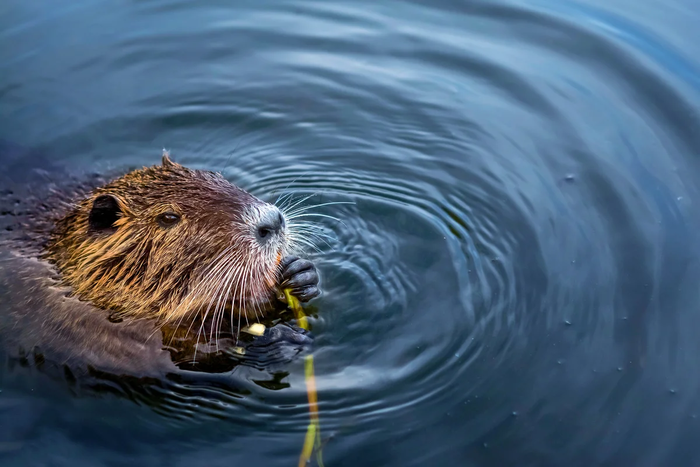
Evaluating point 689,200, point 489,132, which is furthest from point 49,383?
point 689,200

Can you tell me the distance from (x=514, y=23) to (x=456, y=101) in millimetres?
1381

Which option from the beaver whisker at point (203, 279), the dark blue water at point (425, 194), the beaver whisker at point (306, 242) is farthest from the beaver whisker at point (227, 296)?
the beaver whisker at point (306, 242)

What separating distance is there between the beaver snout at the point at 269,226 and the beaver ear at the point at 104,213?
75 cm

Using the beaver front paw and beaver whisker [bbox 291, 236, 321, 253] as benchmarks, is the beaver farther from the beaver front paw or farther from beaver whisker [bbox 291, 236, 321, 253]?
beaver whisker [bbox 291, 236, 321, 253]

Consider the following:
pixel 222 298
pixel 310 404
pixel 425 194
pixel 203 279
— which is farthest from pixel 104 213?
pixel 425 194

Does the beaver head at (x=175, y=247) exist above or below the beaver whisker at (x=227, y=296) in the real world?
above

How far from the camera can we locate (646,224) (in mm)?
5066

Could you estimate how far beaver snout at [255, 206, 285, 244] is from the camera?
3959 millimetres

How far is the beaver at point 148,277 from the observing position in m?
4.00

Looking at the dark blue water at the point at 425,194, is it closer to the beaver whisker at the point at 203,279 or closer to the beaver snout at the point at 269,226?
the beaver whisker at the point at 203,279

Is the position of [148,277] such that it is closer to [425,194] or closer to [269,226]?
[269,226]

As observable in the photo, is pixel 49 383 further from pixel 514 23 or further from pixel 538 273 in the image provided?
pixel 514 23

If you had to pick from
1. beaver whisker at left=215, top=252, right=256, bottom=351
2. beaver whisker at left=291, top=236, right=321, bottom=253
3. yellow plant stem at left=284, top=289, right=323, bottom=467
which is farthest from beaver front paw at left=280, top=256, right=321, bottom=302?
beaver whisker at left=215, top=252, right=256, bottom=351

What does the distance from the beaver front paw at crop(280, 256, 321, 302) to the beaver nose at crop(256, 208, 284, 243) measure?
47cm
